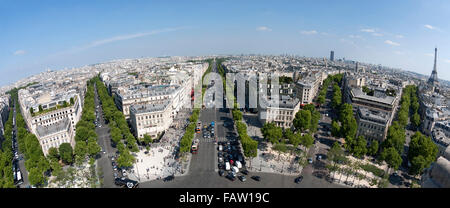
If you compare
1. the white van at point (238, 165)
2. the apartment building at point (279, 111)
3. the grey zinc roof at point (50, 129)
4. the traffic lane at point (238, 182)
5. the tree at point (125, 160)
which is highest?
the apartment building at point (279, 111)

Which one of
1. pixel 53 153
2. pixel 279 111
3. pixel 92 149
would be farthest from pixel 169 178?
pixel 279 111

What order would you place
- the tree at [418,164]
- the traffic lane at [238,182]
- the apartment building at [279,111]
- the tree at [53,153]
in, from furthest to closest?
the apartment building at [279,111]
the tree at [53,153]
the tree at [418,164]
the traffic lane at [238,182]

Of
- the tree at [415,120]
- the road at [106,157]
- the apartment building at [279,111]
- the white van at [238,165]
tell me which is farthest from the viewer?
the tree at [415,120]

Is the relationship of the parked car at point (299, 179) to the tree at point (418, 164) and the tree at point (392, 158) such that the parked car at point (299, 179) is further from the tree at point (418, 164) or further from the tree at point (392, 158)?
the tree at point (418, 164)

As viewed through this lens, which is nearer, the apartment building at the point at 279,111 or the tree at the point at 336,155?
the tree at the point at 336,155

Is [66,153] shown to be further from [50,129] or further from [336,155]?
[336,155]

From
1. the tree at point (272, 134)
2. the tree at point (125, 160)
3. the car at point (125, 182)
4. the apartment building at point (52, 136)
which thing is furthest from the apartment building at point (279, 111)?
the apartment building at point (52, 136)

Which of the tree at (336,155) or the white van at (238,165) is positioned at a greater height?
the tree at (336,155)

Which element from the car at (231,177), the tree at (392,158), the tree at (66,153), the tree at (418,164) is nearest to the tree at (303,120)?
the tree at (392,158)
